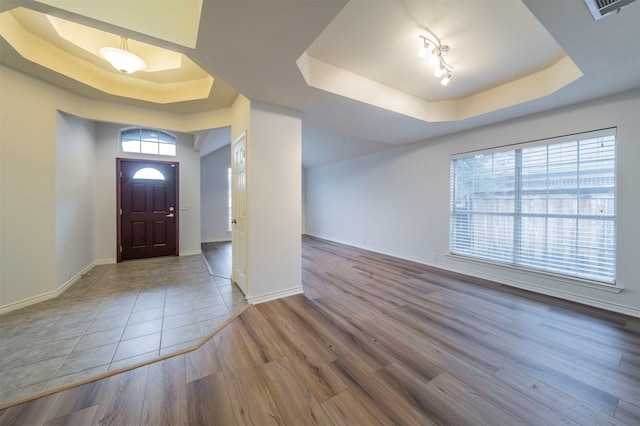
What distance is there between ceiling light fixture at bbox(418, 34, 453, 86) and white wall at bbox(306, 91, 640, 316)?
1.89m

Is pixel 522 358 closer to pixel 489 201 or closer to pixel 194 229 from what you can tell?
pixel 489 201

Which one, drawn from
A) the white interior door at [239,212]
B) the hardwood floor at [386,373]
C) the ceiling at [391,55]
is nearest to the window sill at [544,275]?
the hardwood floor at [386,373]

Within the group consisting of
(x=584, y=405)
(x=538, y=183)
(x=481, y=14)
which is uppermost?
(x=481, y=14)

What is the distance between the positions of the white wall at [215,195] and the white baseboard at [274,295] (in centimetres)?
523

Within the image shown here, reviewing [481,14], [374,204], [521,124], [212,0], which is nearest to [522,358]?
[481,14]

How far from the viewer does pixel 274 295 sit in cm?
305

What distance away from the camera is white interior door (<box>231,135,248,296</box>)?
306 cm

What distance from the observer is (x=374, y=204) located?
5992mm

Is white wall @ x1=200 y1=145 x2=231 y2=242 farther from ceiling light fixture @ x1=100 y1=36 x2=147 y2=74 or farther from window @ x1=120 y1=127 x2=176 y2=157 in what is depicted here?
ceiling light fixture @ x1=100 y1=36 x2=147 y2=74

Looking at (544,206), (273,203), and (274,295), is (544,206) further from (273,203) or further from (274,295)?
(274,295)

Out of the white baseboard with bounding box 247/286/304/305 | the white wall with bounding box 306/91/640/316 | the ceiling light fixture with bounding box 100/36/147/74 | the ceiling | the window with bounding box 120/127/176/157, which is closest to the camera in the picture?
the ceiling

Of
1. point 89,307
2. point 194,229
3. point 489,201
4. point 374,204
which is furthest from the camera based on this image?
point 374,204

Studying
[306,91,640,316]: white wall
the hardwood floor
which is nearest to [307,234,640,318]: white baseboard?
[306,91,640,316]: white wall

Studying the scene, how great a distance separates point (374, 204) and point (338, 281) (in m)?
2.87
